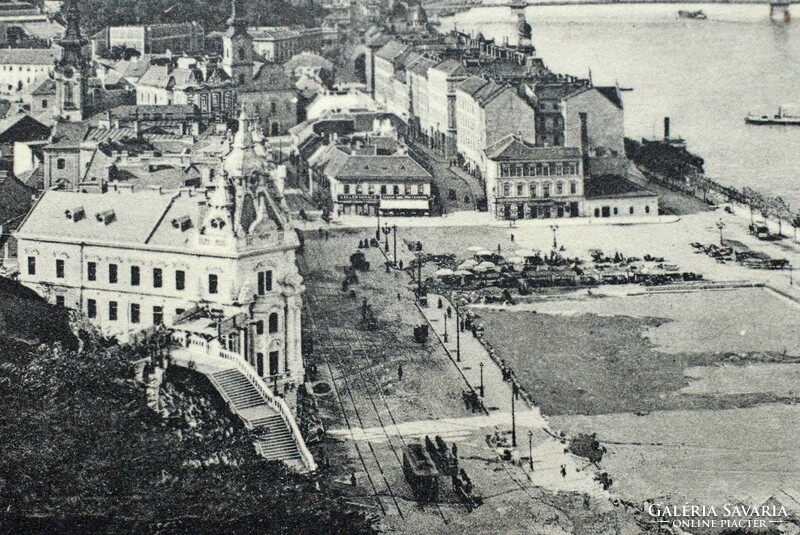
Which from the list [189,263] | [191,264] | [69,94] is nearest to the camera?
[191,264]

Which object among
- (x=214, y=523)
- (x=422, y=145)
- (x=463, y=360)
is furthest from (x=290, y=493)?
(x=422, y=145)

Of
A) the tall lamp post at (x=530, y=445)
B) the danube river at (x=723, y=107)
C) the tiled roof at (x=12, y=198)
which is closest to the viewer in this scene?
the tall lamp post at (x=530, y=445)

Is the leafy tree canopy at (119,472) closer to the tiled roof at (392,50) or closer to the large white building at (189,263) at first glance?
the large white building at (189,263)

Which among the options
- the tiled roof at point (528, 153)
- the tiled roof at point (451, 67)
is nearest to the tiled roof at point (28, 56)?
the tiled roof at point (451, 67)

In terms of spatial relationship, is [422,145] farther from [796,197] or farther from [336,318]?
[336,318]

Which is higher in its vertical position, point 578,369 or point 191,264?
point 191,264

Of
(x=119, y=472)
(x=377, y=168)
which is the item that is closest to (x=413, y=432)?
(x=119, y=472)

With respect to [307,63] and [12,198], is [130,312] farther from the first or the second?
[307,63]
